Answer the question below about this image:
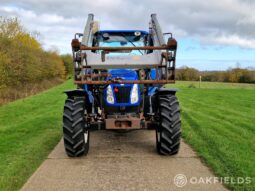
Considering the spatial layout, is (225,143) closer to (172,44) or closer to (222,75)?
(172,44)

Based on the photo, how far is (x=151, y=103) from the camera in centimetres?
665

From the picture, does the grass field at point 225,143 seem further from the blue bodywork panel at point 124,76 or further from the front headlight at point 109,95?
the front headlight at point 109,95

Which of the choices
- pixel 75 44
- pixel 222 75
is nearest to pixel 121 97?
pixel 75 44

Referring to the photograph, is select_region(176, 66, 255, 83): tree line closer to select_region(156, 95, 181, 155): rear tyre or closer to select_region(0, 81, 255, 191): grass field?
select_region(0, 81, 255, 191): grass field

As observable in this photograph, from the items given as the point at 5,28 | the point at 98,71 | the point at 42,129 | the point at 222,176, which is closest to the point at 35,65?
the point at 5,28

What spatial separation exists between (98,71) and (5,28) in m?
25.6

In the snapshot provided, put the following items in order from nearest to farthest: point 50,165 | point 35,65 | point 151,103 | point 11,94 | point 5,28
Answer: point 50,165, point 151,103, point 11,94, point 5,28, point 35,65

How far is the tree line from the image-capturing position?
46.7m

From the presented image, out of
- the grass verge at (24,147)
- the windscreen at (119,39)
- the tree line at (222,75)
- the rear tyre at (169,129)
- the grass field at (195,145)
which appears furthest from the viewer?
the tree line at (222,75)

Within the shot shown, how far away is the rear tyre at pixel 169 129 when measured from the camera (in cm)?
598

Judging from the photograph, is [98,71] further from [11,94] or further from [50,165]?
[11,94]

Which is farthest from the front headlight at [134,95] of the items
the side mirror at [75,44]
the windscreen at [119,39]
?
the windscreen at [119,39]

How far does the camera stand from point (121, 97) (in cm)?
635

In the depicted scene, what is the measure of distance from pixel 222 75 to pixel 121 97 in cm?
4522
